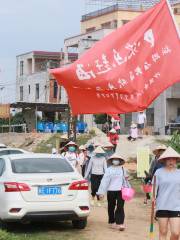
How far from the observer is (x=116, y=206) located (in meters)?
12.6

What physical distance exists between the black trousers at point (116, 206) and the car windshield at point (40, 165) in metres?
0.90

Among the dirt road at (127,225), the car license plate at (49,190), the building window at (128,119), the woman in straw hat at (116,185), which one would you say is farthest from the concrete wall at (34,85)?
the car license plate at (49,190)

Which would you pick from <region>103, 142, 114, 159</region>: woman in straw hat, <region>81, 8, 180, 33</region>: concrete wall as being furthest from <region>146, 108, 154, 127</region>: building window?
<region>103, 142, 114, 159</region>: woman in straw hat

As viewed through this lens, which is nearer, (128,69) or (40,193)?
(128,69)

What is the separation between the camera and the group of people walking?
8828 millimetres

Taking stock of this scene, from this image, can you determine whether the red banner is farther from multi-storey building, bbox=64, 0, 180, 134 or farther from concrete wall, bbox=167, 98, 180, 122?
concrete wall, bbox=167, 98, 180, 122

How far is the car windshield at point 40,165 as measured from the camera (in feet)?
39.9

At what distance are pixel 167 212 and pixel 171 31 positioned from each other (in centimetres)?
364

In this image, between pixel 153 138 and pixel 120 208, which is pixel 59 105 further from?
pixel 120 208

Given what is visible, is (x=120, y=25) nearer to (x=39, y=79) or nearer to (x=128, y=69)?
(x=39, y=79)

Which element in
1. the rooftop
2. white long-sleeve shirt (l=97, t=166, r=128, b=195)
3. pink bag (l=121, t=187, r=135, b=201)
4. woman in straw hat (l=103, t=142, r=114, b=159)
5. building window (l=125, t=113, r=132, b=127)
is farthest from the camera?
the rooftop

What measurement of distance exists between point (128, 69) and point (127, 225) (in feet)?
12.3

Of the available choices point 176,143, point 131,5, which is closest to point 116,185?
point 176,143

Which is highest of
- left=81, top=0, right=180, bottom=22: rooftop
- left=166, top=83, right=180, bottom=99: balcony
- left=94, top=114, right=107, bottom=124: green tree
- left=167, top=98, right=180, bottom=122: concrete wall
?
left=81, top=0, right=180, bottom=22: rooftop
